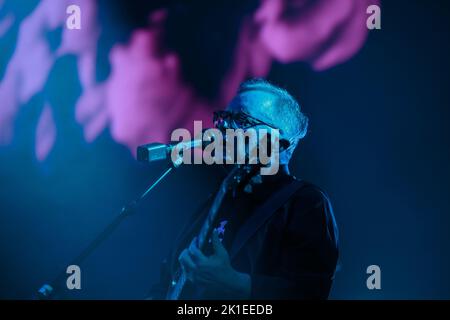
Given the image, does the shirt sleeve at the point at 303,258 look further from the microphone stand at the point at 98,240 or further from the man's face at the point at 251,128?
the microphone stand at the point at 98,240

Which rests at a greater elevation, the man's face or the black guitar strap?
the man's face

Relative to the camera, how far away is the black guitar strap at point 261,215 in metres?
1.83

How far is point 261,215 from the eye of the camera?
72.7 inches

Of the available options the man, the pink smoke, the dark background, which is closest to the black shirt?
the man

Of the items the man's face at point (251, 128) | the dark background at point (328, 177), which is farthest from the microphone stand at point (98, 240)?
the dark background at point (328, 177)

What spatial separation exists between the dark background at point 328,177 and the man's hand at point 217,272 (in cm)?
93

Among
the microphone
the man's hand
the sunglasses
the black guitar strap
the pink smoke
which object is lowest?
the man's hand

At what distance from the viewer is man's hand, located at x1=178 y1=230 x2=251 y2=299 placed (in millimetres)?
1709

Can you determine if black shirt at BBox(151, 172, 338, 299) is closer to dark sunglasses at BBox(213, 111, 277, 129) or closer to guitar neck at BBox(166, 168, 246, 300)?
guitar neck at BBox(166, 168, 246, 300)

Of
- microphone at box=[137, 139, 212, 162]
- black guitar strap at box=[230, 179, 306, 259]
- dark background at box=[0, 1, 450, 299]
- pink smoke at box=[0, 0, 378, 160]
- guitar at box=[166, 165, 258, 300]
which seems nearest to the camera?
microphone at box=[137, 139, 212, 162]

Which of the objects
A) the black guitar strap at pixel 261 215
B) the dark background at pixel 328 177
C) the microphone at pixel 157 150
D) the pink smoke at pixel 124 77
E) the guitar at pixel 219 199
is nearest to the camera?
the microphone at pixel 157 150

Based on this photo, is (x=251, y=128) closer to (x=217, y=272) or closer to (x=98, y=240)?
(x=217, y=272)

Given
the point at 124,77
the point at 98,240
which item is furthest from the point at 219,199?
the point at 124,77

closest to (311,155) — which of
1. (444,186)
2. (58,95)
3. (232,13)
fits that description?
(444,186)
